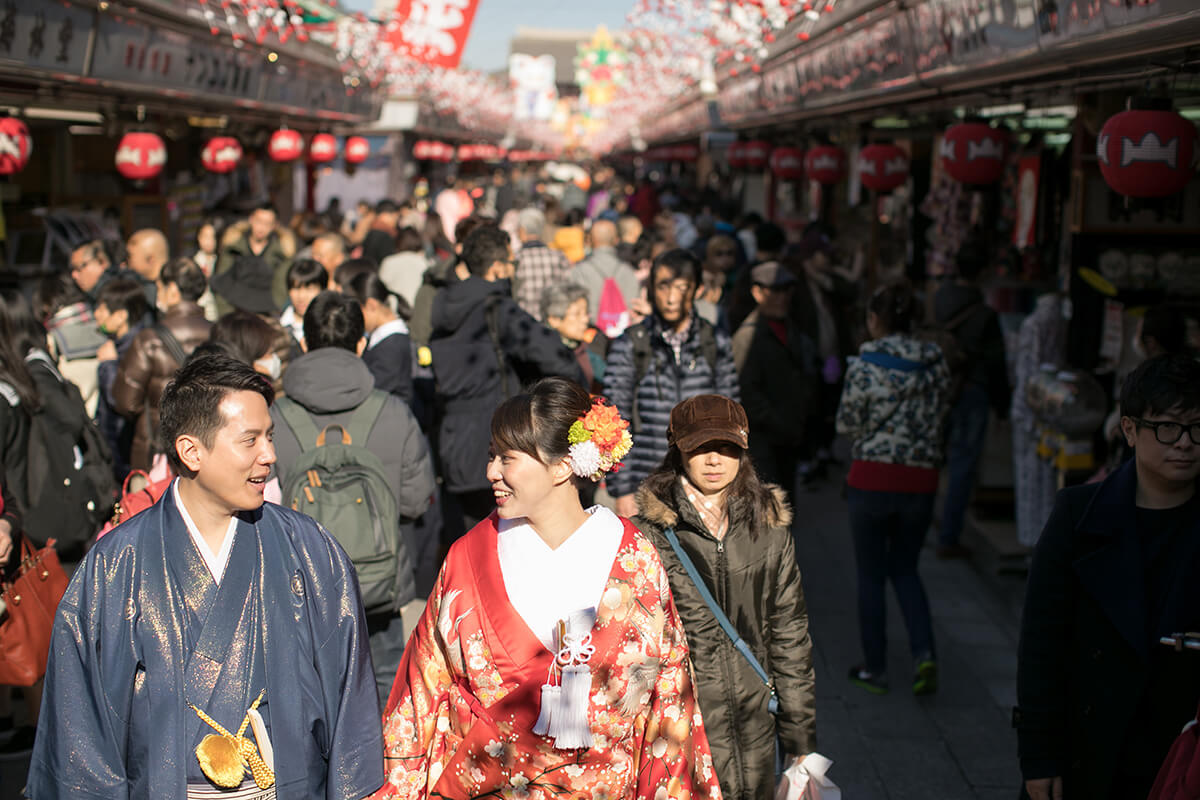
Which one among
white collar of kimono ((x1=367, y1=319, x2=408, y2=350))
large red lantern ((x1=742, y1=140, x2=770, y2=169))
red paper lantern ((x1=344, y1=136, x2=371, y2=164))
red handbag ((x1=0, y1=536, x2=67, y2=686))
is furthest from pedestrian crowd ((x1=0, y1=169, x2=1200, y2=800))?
red paper lantern ((x1=344, y1=136, x2=371, y2=164))

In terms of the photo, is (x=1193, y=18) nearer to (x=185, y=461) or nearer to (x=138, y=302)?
(x=185, y=461)

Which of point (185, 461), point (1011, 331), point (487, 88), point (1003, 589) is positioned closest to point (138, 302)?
point (185, 461)

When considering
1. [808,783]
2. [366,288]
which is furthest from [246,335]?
[808,783]

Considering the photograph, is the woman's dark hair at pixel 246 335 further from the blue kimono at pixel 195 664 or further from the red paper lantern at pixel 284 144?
the red paper lantern at pixel 284 144

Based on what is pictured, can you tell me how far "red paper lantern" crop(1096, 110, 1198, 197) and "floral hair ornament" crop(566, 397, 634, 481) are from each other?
304 centimetres

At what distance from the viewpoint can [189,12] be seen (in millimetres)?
9461

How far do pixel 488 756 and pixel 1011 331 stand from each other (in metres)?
6.53

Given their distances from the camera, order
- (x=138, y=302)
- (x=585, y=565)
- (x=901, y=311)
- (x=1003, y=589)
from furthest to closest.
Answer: (x=1003, y=589) < (x=138, y=302) < (x=901, y=311) < (x=585, y=565)

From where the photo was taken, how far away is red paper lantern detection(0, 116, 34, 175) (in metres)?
7.41

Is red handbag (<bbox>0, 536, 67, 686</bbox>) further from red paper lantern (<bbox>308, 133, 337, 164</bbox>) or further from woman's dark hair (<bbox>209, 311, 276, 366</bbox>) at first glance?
red paper lantern (<bbox>308, 133, 337, 164</bbox>)

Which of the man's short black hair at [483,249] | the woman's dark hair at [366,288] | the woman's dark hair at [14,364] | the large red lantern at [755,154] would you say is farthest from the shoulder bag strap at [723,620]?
the large red lantern at [755,154]

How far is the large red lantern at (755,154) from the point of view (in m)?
15.8

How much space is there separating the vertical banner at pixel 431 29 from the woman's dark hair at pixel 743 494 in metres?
15.3

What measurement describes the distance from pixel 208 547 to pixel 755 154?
561 inches
